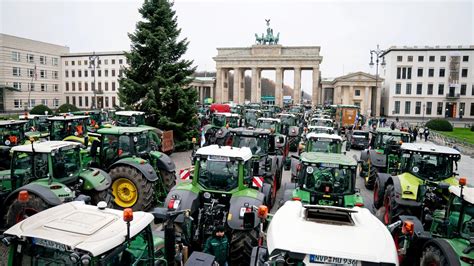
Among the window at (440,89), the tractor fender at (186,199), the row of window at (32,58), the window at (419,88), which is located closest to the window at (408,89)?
the window at (419,88)

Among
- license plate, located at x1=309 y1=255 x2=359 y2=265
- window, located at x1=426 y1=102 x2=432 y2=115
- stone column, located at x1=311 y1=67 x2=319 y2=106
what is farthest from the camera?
stone column, located at x1=311 y1=67 x2=319 y2=106

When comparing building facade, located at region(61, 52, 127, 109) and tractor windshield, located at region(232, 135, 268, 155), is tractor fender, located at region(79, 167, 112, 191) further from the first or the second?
building facade, located at region(61, 52, 127, 109)

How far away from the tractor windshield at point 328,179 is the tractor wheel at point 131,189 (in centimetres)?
443

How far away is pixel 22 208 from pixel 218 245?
3842 millimetres

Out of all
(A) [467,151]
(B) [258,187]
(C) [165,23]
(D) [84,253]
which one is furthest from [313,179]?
(A) [467,151]

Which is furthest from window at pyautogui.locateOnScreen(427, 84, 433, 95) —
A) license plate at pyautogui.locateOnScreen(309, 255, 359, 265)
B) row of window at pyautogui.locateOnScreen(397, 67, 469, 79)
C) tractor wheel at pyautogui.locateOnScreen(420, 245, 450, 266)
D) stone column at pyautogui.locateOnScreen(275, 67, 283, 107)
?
license plate at pyautogui.locateOnScreen(309, 255, 359, 265)

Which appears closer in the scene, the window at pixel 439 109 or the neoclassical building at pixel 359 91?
the neoclassical building at pixel 359 91

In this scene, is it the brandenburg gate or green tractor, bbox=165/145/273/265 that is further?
the brandenburg gate

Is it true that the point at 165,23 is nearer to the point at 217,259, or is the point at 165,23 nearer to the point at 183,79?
the point at 183,79

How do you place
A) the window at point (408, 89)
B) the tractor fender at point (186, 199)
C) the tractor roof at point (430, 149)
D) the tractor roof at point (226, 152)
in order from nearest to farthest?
the tractor fender at point (186, 199)
the tractor roof at point (226, 152)
the tractor roof at point (430, 149)
the window at point (408, 89)

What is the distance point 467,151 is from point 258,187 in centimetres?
2475

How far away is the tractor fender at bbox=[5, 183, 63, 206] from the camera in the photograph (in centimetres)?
725

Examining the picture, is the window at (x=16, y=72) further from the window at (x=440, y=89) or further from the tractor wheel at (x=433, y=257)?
the window at (x=440, y=89)

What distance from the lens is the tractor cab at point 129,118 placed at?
65.2 feet
